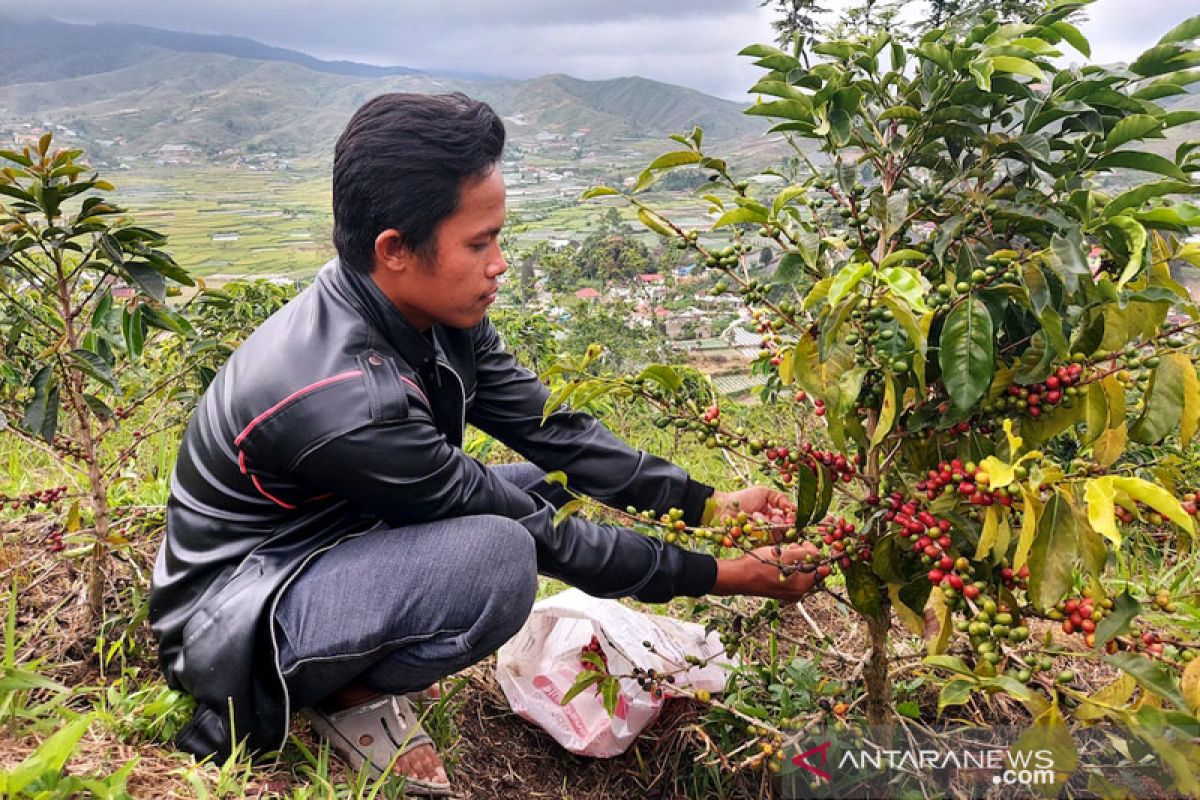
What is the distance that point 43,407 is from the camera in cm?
197

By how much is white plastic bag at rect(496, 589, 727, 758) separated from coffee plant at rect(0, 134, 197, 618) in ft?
3.55

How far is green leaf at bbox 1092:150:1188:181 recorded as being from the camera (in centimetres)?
133

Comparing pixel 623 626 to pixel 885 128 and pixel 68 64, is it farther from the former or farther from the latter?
pixel 68 64

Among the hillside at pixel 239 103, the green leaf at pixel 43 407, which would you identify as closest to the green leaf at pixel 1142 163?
the green leaf at pixel 43 407

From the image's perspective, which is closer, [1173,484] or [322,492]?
[1173,484]

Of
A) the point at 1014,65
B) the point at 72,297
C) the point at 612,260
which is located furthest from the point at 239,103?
the point at 1014,65

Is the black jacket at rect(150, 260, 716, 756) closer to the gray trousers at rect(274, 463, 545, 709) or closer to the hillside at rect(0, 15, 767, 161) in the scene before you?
the gray trousers at rect(274, 463, 545, 709)

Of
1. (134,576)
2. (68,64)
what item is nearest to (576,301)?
(134,576)

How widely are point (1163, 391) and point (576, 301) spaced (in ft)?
27.6

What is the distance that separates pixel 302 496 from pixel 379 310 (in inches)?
16.5

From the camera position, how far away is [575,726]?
2.06 m

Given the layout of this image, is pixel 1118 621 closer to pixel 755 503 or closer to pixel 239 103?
pixel 755 503

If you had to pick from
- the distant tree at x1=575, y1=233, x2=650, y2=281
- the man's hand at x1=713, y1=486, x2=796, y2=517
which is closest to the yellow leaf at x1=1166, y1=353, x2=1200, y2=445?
the man's hand at x1=713, y1=486, x2=796, y2=517

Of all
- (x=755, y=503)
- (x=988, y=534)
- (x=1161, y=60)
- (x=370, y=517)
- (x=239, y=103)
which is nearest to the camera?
(x=988, y=534)
